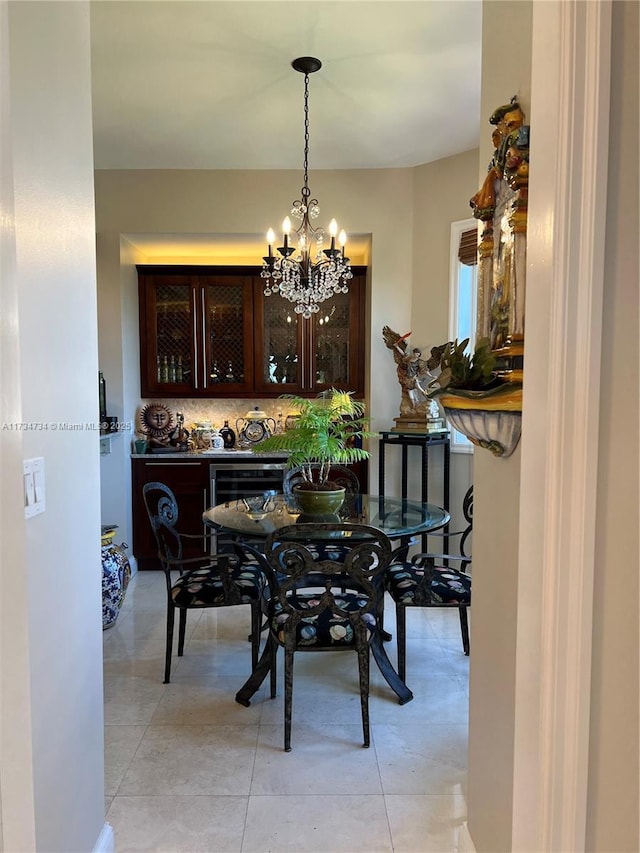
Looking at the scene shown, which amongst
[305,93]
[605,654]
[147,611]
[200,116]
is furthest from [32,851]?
[200,116]

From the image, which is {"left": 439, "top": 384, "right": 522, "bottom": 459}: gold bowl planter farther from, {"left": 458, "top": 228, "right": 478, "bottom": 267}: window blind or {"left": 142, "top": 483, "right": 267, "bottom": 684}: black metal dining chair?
{"left": 458, "top": 228, "right": 478, "bottom": 267}: window blind

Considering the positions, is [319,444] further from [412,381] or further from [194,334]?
[194,334]

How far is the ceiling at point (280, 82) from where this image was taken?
2428 mm

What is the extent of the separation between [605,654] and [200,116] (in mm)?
3610

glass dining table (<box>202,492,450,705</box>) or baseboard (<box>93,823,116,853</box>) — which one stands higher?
glass dining table (<box>202,492,450,705</box>)

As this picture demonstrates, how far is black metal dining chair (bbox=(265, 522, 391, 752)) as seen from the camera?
7.02ft

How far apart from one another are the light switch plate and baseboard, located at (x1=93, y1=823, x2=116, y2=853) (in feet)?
3.57

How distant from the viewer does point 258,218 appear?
4258 millimetres

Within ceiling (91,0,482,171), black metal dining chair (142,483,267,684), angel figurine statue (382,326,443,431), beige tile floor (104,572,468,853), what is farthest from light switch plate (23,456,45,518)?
angel figurine statue (382,326,443,431)

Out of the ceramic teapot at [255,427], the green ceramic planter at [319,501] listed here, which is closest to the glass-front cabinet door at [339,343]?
the ceramic teapot at [255,427]

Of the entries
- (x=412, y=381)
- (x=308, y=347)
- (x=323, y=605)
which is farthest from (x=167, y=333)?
(x=323, y=605)

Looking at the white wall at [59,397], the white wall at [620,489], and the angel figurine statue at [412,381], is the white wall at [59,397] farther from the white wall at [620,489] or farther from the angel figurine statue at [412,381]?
the angel figurine statue at [412,381]

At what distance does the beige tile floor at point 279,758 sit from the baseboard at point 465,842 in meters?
0.09

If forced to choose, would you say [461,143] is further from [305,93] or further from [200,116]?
[200,116]
